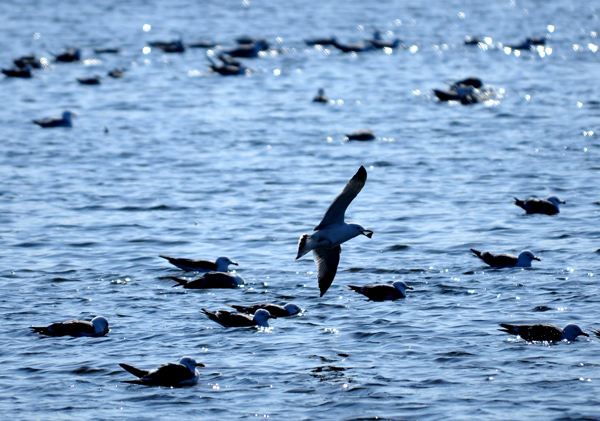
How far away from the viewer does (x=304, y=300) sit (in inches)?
683

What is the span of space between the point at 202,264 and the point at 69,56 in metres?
32.8

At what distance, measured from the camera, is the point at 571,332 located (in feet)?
48.6

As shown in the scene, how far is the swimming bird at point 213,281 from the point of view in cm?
1795

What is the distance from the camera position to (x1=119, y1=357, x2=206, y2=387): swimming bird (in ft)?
43.9

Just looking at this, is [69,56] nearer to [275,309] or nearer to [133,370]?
[275,309]

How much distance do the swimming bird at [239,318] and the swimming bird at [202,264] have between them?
288 cm

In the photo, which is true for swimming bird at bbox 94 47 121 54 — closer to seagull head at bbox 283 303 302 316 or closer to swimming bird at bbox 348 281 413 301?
swimming bird at bbox 348 281 413 301

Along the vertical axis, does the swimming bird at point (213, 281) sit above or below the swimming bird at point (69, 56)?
above

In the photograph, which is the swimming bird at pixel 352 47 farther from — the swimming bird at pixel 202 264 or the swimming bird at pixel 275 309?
the swimming bird at pixel 275 309

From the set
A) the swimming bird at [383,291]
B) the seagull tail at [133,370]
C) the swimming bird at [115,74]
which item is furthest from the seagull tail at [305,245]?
the swimming bird at [115,74]

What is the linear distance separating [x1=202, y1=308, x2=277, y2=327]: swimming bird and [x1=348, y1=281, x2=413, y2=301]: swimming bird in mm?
2049

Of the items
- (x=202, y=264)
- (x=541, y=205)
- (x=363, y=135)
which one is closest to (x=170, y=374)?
(x=202, y=264)

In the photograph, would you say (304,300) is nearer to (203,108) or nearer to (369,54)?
(203,108)

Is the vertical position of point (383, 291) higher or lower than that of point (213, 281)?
higher
